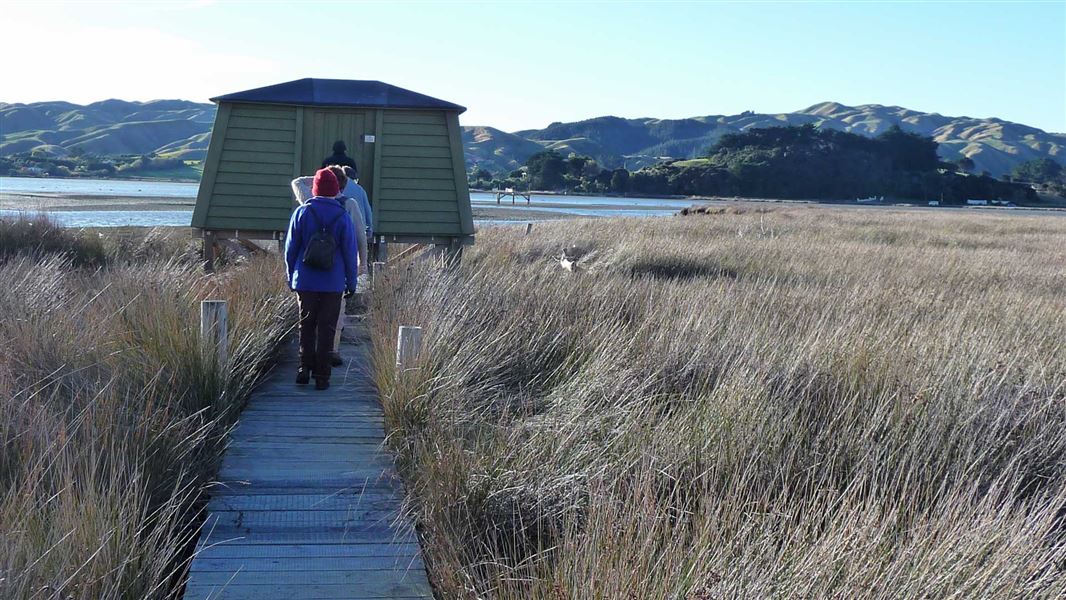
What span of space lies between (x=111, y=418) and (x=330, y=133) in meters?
9.89

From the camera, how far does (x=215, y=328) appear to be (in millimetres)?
6832

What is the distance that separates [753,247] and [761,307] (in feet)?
37.5

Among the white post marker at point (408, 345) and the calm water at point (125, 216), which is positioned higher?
the white post marker at point (408, 345)

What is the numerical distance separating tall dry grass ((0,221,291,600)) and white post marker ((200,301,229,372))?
92mm

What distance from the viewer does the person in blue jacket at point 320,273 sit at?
Answer: 761cm

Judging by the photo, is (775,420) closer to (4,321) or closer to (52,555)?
(52,555)

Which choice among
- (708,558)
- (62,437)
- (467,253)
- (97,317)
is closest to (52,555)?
(62,437)

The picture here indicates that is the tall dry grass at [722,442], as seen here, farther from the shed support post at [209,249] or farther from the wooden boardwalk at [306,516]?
the shed support post at [209,249]

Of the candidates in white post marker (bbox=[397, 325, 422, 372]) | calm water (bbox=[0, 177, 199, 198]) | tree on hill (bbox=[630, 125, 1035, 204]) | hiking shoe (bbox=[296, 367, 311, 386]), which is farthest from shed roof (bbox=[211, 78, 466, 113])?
tree on hill (bbox=[630, 125, 1035, 204])

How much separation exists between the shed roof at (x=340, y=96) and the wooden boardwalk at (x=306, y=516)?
7689 mm

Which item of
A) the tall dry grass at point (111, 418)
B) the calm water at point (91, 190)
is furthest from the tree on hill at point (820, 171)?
the tall dry grass at point (111, 418)

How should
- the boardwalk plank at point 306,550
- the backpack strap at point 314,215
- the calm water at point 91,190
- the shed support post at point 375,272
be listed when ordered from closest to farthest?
the boardwalk plank at point 306,550 < the backpack strap at point 314,215 < the shed support post at point 375,272 < the calm water at point 91,190

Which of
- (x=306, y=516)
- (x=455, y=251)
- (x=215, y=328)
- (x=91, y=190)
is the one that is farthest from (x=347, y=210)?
A: (x=91, y=190)

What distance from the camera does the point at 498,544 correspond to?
471cm
